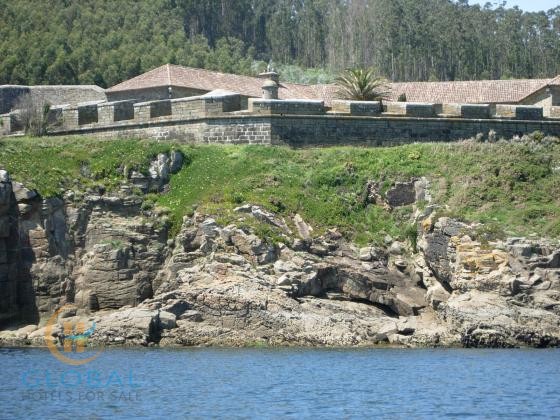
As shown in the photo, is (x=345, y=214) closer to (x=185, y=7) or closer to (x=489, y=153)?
(x=489, y=153)

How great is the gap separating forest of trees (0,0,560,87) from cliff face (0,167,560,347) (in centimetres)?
2337

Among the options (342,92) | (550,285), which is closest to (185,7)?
(342,92)

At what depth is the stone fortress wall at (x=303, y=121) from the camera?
36.0 metres

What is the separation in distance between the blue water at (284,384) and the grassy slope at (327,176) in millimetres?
5573

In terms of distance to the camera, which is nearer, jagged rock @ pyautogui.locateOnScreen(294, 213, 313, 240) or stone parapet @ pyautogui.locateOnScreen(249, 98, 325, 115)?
jagged rock @ pyautogui.locateOnScreen(294, 213, 313, 240)

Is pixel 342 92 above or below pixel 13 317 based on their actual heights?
above

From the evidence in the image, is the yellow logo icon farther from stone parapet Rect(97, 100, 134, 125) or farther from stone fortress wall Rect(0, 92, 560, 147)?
stone parapet Rect(97, 100, 134, 125)

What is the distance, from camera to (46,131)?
124 ft

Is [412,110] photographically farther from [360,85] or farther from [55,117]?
[55,117]

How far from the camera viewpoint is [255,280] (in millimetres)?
29922

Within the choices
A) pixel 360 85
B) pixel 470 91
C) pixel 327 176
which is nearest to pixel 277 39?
pixel 470 91

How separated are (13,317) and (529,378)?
14.4 meters

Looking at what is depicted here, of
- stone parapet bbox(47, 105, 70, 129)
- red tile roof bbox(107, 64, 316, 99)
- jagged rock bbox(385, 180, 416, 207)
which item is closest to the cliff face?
jagged rock bbox(385, 180, 416, 207)

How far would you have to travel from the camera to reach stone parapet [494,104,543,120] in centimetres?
3719
